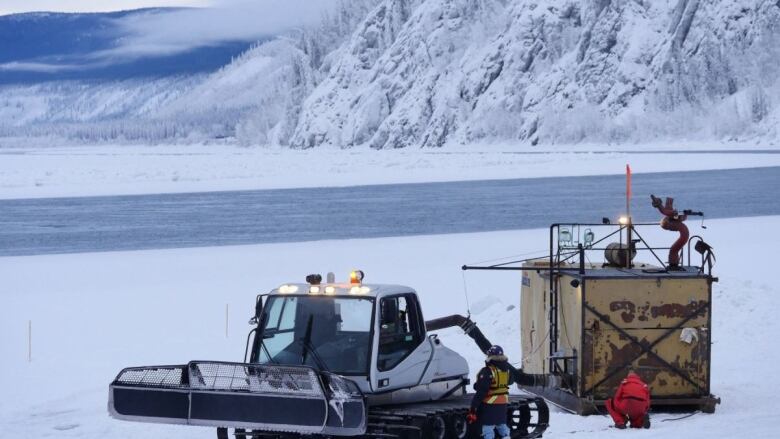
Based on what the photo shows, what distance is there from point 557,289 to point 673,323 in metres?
1.69

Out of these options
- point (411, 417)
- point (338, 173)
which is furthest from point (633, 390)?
point (338, 173)

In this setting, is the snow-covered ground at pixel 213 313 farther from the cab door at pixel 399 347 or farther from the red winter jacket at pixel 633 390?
the cab door at pixel 399 347

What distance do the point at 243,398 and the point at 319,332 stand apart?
104cm

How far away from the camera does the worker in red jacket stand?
15.2m

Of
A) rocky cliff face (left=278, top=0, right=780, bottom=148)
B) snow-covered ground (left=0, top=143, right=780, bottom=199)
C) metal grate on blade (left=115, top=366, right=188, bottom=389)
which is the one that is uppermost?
rocky cliff face (left=278, top=0, right=780, bottom=148)

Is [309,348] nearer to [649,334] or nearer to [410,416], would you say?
[410,416]

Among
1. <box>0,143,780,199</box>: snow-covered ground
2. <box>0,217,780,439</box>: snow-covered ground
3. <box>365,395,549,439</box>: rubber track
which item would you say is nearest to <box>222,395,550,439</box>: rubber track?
<box>365,395,549,439</box>: rubber track

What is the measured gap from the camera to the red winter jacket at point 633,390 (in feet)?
50.0

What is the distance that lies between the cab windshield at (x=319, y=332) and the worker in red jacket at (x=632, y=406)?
15.6 ft

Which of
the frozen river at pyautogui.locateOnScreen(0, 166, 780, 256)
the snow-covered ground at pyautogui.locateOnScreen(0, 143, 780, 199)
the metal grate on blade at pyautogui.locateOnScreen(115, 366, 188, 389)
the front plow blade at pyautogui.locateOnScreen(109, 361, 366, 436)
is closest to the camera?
the front plow blade at pyautogui.locateOnScreen(109, 361, 366, 436)

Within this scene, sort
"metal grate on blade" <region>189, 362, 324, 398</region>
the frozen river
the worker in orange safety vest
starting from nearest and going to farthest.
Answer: "metal grate on blade" <region>189, 362, 324, 398</region> < the worker in orange safety vest < the frozen river

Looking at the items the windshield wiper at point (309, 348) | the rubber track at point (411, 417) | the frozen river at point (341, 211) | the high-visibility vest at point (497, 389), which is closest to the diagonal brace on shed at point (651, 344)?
the rubber track at point (411, 417)

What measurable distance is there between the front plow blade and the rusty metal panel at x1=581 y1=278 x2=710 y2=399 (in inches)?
251

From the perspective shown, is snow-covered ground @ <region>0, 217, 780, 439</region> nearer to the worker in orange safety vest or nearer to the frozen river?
the worker in orange safety vest
